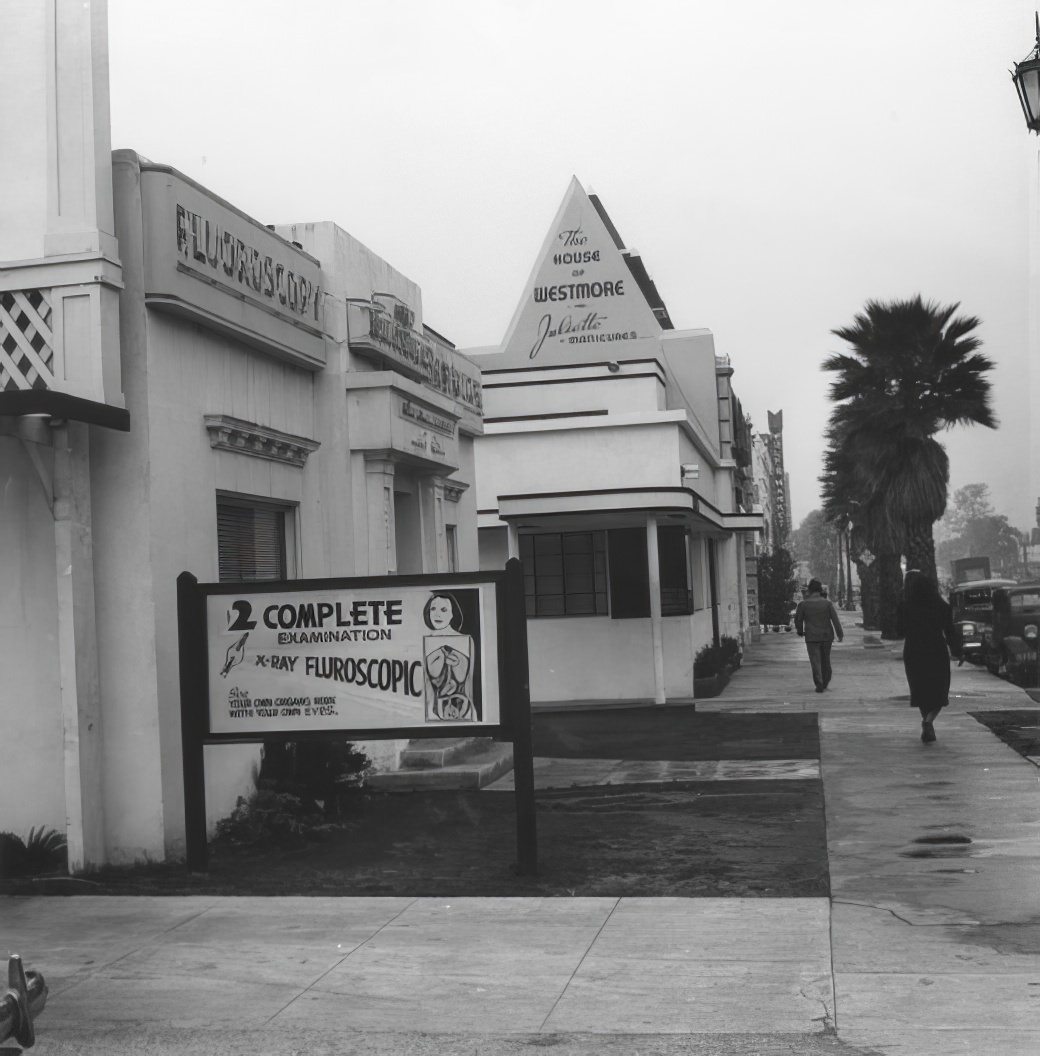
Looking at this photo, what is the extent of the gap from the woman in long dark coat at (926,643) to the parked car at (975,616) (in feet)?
36.3

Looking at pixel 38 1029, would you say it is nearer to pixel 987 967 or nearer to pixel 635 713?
pixel 987 967

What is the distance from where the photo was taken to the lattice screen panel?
28.8ft

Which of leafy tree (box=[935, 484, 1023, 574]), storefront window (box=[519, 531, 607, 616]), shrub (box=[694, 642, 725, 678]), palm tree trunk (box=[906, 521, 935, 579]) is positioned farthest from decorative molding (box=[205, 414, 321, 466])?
leafy tree (box=[935, 484, 1023, 574])

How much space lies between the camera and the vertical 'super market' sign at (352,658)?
8.60 meters

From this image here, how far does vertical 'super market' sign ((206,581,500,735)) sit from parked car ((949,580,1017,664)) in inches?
725

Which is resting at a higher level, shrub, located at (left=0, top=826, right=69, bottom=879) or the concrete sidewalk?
shrub, located at (left=0, top=826, right=69, bottom=879)

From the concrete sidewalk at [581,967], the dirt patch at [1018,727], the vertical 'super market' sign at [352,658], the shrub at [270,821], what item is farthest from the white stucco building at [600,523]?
the concrete sidewalk at [581,967]

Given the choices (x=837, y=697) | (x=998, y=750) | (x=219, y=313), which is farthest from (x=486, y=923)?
(x=837, y=697)

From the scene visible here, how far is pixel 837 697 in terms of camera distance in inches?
837

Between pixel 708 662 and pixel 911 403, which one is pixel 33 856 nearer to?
pixel 708 662

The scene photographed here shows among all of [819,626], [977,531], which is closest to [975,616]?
[819,626]

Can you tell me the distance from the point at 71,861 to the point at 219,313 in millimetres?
3962

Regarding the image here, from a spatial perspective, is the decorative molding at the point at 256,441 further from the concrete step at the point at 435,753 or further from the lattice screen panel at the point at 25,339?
the concrete step at the point at 435,753

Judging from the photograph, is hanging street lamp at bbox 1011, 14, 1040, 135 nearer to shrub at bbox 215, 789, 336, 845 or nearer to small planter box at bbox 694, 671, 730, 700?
shrub at bbox 215, 789, 336, 845
